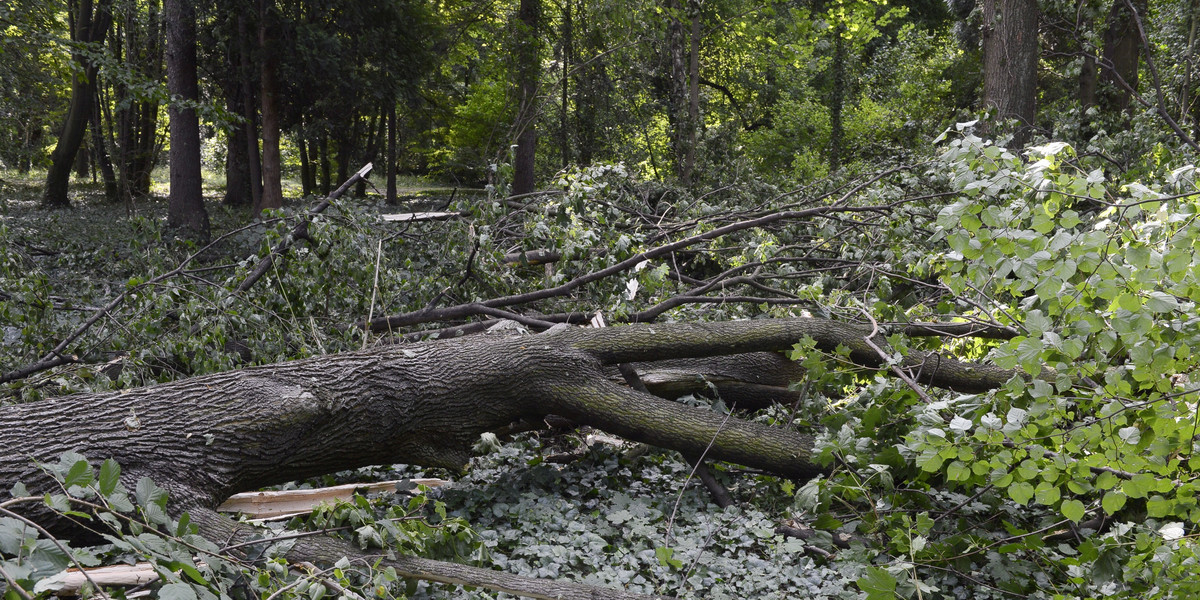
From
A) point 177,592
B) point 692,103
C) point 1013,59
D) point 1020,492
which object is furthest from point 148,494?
point 692,103

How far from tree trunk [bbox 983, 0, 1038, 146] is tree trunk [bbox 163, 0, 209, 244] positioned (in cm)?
1030

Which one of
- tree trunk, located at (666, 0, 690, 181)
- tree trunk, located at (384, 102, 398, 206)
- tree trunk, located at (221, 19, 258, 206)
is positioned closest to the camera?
tree trunk, located at (666, 0, 690, 181)

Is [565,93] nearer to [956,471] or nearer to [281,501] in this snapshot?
[281,501]

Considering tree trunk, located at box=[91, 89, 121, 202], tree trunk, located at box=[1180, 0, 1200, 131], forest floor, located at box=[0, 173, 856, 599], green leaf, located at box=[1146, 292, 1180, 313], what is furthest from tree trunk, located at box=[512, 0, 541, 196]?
green leaf, located at box=[1146, 292, 1180, 313]

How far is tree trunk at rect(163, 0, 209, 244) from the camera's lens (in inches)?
453

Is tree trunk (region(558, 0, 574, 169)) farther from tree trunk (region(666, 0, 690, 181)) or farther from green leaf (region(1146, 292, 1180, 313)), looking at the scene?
green leaf (region(1146, 292, 1180, 313))

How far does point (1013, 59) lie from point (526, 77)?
7.75 m

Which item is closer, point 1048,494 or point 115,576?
point 1048,494

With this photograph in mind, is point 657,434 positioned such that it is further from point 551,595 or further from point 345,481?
point 345,481

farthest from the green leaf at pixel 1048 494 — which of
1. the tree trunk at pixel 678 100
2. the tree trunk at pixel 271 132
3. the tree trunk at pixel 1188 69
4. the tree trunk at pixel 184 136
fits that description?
the tree trunk at pixel 271 132

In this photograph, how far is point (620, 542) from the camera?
3.62 meters

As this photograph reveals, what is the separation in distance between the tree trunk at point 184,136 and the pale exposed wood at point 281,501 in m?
8.95

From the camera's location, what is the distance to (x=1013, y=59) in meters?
7.25

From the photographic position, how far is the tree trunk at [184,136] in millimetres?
11508
